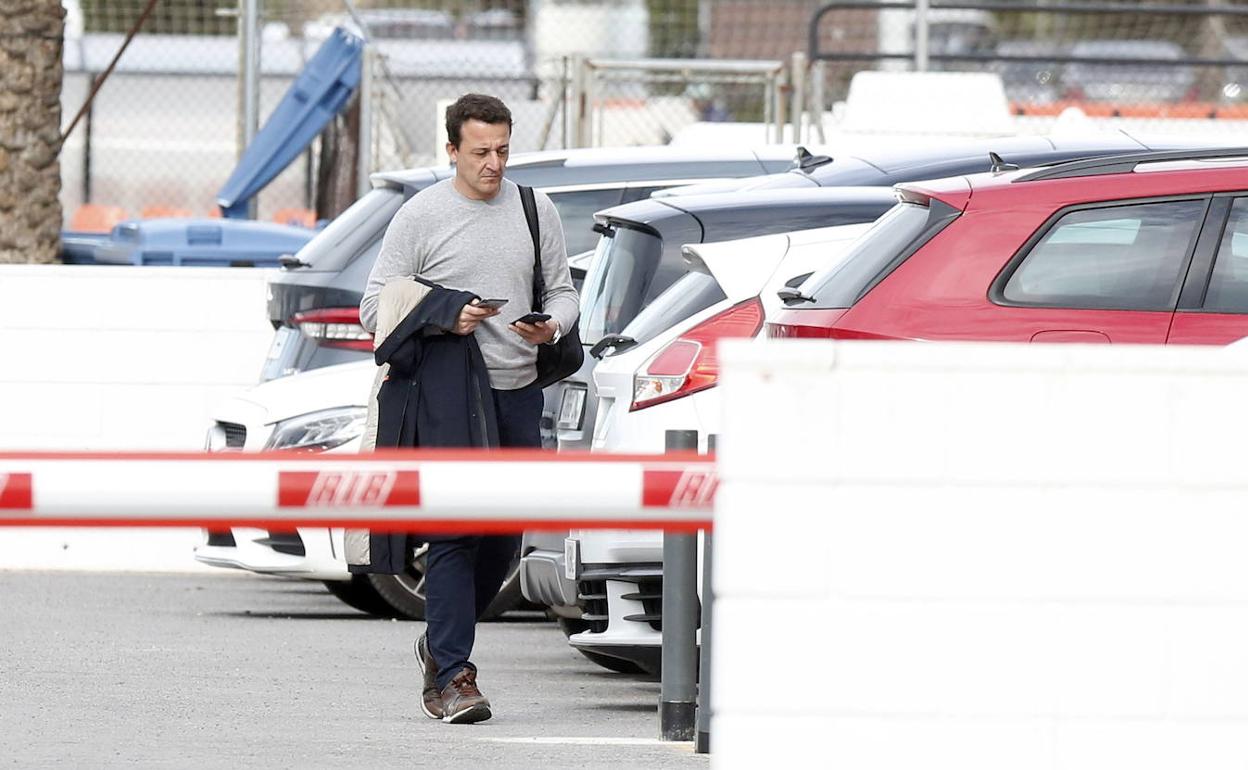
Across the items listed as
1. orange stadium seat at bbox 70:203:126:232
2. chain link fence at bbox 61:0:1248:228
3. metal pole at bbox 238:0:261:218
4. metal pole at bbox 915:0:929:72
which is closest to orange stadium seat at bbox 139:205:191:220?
chain link fence at bbox 61:0:1248:228

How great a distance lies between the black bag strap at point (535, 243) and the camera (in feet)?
23.4

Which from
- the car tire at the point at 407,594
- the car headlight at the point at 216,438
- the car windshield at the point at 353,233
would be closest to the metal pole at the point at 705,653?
the car tire at the point at 407,594

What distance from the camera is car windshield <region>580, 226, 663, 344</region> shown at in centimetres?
785

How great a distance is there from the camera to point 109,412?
471 inches

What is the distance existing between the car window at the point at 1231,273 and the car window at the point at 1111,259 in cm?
9

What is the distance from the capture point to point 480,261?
23.1 ft

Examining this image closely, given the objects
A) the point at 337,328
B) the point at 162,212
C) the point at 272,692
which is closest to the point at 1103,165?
the point at 272,692

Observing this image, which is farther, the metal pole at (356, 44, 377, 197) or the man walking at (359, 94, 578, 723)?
the metal pole at (356, 44, 377, 197)

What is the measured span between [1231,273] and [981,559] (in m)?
2.98

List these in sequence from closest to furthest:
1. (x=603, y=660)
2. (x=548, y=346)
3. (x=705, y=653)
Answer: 1. (x=705, y=653)
2. (x=548, y=346)
3. (x=603, y=660)

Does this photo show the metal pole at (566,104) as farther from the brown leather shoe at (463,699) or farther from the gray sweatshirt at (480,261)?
the brown leather shoe at (463,699)

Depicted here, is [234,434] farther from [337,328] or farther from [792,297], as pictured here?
[792,297]

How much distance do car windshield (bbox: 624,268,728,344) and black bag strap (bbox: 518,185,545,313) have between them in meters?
0.40

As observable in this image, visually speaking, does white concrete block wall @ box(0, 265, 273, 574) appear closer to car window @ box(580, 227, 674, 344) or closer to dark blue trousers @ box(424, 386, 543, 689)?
car window @ box(580, 227, 674, 344)
